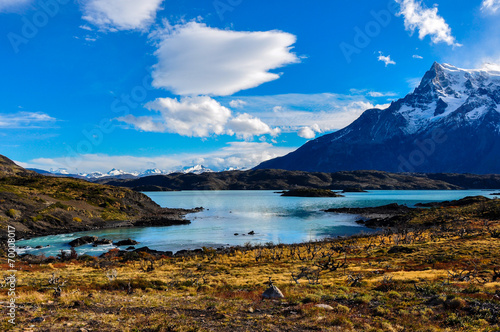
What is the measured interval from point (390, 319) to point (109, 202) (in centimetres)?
11173

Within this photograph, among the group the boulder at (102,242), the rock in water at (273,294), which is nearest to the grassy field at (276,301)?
the rock in water at (273,294)

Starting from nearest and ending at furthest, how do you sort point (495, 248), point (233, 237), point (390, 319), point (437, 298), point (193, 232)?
point (390, 319) → point (437, 298) → point (495, 248) → point (233, 237) → point (193, 232)

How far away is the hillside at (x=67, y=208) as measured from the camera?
259 ft

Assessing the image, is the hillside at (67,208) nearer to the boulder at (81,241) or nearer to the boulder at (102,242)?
the boulder at (81,241)

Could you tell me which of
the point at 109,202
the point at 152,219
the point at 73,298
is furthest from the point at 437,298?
the point at 109,202

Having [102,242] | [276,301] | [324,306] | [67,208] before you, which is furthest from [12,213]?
[324,306]

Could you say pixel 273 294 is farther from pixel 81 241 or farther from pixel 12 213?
pixel 12 213

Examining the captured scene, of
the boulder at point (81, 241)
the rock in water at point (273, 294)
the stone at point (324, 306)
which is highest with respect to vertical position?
the stone at point (324, 306)

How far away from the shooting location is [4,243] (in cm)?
6116

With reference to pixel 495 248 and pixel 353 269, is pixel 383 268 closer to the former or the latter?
pixel 353 269

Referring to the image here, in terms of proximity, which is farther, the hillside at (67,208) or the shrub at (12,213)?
the hillside at (67,208)

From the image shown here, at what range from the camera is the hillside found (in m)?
78.9

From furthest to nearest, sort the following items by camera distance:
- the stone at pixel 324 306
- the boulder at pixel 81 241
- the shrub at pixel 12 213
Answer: the shrub at pixel 12 213
the boulder at pixel 81 241
the stone at pixel 324 306

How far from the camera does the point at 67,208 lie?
92.6m
